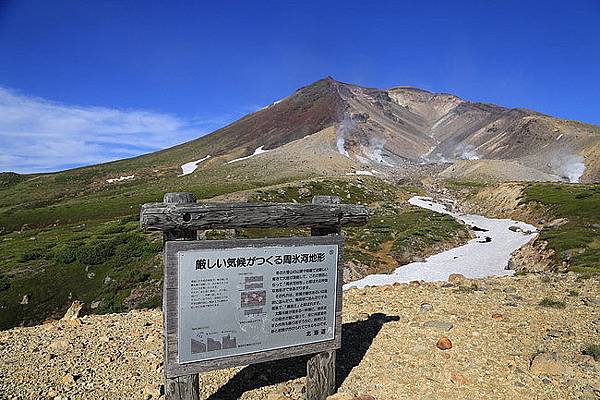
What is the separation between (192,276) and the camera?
20.9ft

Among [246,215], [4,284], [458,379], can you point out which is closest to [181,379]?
[246,215]

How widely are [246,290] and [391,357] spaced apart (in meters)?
4.30

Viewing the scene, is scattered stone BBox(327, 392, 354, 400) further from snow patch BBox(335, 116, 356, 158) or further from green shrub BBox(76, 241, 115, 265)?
snow patch BBox(335, 116, 356, 158)

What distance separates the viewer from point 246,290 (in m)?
6.77

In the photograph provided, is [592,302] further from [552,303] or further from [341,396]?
[341,396]

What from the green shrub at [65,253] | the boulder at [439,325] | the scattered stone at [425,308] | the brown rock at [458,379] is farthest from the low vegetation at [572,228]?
the green shrub at [65,253]

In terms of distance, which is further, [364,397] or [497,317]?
[497,317]

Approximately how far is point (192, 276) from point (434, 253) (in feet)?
117

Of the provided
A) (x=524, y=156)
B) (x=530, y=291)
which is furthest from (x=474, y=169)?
(x=530, y=291)

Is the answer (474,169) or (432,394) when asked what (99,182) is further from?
(432,394)

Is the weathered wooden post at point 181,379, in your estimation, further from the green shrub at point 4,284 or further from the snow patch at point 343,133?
the snow patch at point 343,133

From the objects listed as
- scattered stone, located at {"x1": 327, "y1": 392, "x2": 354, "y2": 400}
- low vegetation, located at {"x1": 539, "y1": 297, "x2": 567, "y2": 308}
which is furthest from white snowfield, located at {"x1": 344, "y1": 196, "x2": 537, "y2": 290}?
scattered stone, located at {"x1": 327, "y1": 392, "x2": 354, "y2": 400}

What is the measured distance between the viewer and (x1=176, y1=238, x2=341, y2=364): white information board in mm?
6422

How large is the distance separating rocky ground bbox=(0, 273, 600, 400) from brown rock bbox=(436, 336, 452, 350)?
2 centimetres
